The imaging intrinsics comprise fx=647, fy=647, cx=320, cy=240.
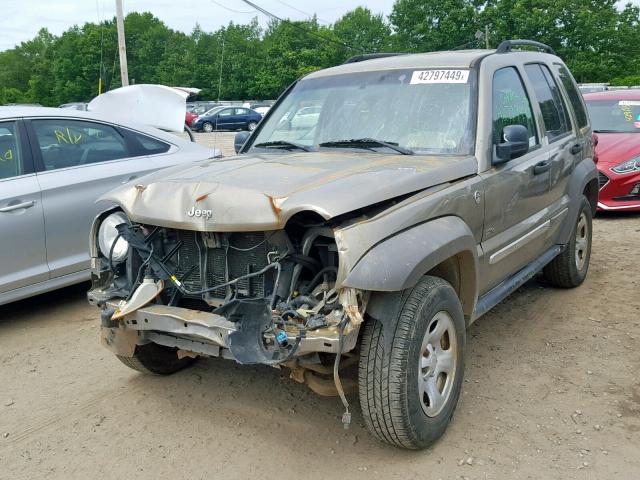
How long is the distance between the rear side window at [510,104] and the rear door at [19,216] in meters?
3.45

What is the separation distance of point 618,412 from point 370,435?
137cm

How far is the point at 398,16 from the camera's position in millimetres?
63094

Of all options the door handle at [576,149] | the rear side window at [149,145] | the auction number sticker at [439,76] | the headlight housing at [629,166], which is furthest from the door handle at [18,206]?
the headlight housing at [629,166]

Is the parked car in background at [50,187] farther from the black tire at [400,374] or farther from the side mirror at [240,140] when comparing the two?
the black tire at [400,374]

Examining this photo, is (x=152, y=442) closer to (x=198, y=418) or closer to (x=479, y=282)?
(x=198, y=418)

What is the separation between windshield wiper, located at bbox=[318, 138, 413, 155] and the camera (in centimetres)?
382

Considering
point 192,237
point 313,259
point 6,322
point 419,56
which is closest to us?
point 313,259

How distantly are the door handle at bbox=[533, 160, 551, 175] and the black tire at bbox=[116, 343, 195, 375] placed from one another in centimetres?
263

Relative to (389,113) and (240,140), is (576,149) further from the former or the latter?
(240,140)

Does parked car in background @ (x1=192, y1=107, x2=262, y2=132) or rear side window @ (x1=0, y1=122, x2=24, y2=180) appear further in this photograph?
parked car in background @ (x1=192, y1=107, x2=262, y2=132)

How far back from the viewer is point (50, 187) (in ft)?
16.7

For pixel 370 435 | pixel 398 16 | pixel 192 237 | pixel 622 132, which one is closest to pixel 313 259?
pixel 192 237

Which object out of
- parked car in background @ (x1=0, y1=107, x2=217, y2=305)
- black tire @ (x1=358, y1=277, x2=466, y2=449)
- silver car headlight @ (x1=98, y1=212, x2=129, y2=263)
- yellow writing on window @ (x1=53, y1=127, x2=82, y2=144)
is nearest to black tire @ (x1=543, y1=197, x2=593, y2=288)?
black tire @ (x1=358, y1=277, x2=466, y2=449)

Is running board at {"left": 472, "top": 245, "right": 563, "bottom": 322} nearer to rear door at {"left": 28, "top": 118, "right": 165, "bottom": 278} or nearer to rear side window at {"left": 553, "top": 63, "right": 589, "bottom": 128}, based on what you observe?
rear side window at {"left": 553, "top": 63, "right": 589, "bottom": 128}
